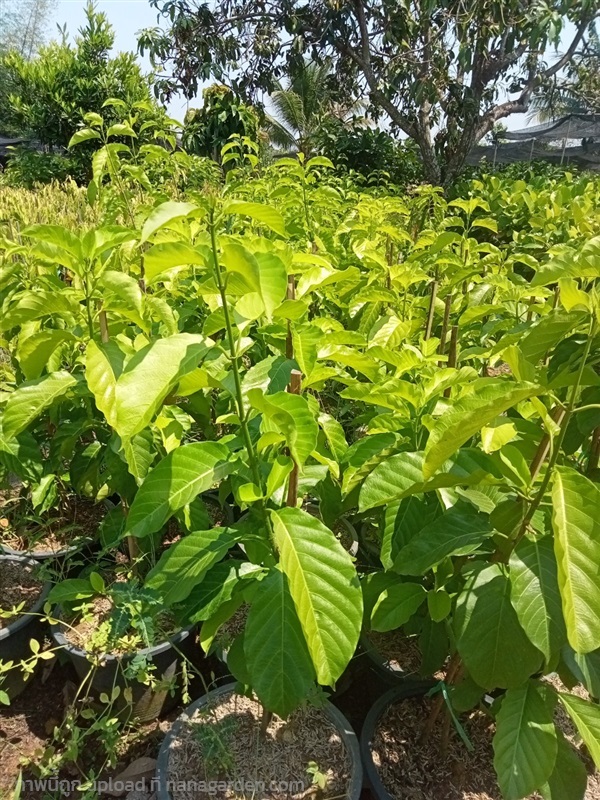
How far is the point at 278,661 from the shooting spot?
3.67 ft

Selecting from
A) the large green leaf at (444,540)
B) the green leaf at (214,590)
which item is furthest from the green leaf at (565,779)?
the green leaf at (214,590)

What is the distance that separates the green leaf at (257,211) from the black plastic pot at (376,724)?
1340 millimetres

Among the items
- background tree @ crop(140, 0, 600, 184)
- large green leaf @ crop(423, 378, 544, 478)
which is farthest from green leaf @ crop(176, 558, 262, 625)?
background tree @ crop(140, 0, 600, 184)

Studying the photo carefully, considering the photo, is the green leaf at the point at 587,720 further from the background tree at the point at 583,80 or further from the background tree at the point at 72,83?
the background tree at the point at 583,80

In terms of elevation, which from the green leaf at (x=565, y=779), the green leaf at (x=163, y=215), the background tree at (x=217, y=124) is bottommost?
the green leaf at (x=565, y=779)

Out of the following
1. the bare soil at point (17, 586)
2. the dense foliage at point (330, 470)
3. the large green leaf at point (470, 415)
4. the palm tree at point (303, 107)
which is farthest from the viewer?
the palm tree at point (303, 107)

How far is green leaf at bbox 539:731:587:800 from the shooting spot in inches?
46.3

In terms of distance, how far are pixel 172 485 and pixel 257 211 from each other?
0.55 metres

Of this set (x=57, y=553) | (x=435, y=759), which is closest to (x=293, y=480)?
(x=435, y=759)

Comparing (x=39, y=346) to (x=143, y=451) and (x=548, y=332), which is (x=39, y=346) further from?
(x=548, y=332)

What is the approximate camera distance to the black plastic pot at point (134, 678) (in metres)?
1.76

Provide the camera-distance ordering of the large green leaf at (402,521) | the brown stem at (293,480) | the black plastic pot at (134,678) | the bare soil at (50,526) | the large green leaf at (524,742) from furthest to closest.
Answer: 1. the bare soil at (50,526)
2. the black plastic pot at (134,678)
3. the large green leaf at (402,521)
4. the brown stem at (293,480)
5. the large green leaf at (524,742)

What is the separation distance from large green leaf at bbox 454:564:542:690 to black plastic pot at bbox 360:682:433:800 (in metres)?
0.57

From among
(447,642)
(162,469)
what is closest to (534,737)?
(447,642)
